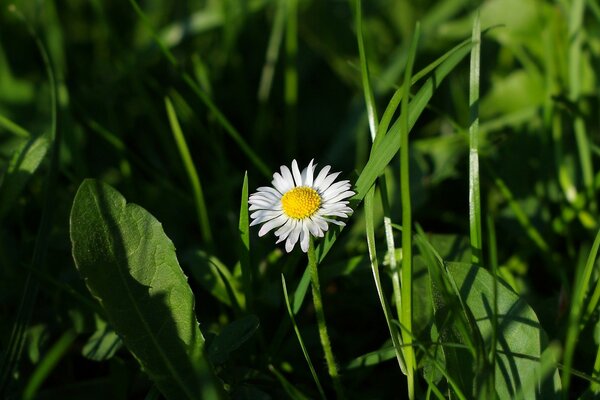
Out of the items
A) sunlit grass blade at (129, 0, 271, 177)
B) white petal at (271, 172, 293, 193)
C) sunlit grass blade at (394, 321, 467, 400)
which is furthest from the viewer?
sunlit grass blade at (129, 0, 271, 177)

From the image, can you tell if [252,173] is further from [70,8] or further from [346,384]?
[70,8]

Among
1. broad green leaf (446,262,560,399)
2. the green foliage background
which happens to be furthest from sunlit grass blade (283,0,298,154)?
broad green leaf (446,262,560,399)

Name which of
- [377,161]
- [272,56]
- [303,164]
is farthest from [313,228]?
[272,56]

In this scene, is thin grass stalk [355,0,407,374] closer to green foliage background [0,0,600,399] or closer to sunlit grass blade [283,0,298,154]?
green foliage background [0,0,600,399]

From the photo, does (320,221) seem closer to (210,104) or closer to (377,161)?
(377,161)

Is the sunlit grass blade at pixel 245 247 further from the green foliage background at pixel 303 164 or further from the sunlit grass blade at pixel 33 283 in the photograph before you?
the sunlit grass blade at pixel 33 283

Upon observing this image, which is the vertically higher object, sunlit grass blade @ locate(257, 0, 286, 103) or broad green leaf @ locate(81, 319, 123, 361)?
sunlit grass blade @ locate(257, 0, 286, 103)

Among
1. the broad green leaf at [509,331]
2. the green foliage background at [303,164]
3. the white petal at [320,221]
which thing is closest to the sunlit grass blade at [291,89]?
the green foliage background at [303,164]
